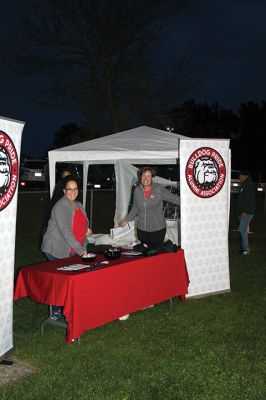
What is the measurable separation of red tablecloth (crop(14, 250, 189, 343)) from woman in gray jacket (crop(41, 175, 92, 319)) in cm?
17

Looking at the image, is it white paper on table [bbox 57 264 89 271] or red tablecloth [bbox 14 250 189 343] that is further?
white paper on table [bbox 57 264 89 271]

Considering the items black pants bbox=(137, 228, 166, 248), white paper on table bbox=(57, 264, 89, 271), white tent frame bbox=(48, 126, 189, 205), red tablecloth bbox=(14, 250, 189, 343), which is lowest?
red tablecloth bbox=(14, 250, 189, 343)

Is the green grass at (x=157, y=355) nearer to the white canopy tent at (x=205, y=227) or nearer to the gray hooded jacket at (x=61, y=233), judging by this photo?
the white canopy tent at (x=205, y=227)

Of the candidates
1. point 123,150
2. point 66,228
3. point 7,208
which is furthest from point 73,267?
point 123,150

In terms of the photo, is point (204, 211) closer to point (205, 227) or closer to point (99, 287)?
point (205, 227)

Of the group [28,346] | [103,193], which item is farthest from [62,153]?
[103,193]

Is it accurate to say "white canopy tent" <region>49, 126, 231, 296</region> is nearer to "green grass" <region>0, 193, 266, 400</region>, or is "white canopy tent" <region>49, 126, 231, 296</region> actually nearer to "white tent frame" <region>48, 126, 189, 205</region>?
"green grass" <region>0, 193, 266, 400</region>

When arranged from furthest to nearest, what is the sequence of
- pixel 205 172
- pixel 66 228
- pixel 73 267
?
pixel 205 172, pixel 66 228, pixel 73 267

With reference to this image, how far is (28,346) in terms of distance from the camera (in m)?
4.82

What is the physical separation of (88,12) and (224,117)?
34436mm

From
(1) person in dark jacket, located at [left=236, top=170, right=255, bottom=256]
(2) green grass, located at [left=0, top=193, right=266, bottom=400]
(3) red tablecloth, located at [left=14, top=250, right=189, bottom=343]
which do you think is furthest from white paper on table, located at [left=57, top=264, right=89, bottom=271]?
(1) person in dark jacket, located at [left=236, top=170, right=255, bottom=256]

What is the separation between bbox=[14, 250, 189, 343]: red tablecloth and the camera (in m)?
4.52

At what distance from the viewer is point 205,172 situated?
21.4ft

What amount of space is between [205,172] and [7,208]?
314 centimetres
